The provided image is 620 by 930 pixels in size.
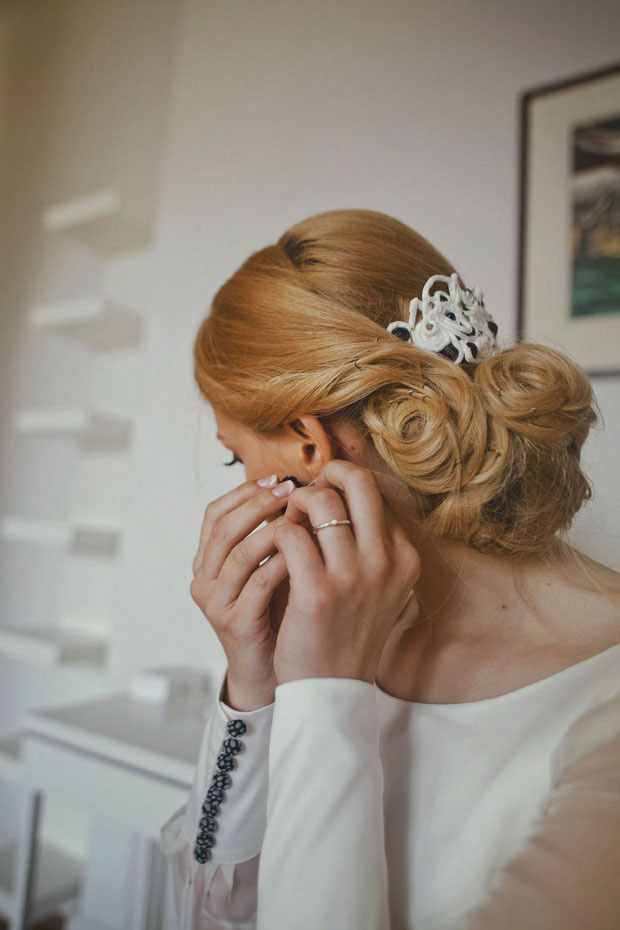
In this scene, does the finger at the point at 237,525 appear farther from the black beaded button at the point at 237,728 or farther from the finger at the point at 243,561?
the black beaded button at the point at 237,728

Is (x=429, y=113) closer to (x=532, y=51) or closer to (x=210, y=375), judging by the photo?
(x=532, y=51)

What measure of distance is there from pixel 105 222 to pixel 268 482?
1.09 metres

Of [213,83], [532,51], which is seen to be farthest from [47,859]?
[532,51]

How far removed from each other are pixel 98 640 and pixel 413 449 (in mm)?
1115

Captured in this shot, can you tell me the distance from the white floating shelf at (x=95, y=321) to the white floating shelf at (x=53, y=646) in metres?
0.71

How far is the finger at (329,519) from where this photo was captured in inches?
19.8

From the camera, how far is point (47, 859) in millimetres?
1534

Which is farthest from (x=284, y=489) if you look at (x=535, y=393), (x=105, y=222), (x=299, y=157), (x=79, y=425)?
(x=105, y=222)

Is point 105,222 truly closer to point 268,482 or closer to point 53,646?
point 53,646

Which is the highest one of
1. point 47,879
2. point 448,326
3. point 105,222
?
point 105,222

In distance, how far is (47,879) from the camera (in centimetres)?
143

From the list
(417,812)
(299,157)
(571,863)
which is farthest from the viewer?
(299,157)

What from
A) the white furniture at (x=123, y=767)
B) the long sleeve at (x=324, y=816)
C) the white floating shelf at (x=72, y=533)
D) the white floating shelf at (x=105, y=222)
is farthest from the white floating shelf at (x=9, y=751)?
the white floating shelf at (x=105, y=222)

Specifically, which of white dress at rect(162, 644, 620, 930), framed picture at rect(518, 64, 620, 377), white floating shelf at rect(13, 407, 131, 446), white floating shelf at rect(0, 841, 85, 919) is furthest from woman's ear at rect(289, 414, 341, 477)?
white floating shelf at rect(0, 841, 85, 919)
